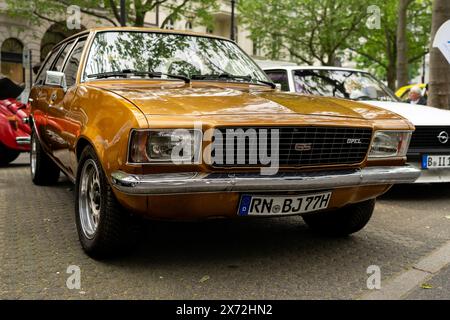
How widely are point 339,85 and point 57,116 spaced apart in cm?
409

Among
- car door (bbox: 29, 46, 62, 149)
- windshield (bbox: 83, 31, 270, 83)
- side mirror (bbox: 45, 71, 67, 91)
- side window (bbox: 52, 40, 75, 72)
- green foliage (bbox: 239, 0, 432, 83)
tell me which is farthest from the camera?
green foliage (bbox: 239, 0, 432, 83)

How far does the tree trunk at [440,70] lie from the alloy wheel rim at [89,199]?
809 cm

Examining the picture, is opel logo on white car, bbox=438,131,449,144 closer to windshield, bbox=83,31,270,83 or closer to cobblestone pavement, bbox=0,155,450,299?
cobblestone pavement, bbox=0,155,450,299

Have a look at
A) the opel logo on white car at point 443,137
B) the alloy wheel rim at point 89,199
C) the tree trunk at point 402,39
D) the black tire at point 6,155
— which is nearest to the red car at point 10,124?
the black tire at point 6,155

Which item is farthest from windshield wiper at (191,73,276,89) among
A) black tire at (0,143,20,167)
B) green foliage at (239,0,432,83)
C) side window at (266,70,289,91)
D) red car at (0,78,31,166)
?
green foliage at (239,0,432,83)

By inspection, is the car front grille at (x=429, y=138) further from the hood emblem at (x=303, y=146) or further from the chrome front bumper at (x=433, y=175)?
the hood emblem at (x=303, y=146)

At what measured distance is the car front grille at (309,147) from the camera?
3.20 meters

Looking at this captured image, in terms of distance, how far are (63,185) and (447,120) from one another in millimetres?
4820

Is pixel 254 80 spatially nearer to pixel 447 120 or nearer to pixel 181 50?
pixel 181 50

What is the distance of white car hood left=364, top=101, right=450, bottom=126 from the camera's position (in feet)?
20.4

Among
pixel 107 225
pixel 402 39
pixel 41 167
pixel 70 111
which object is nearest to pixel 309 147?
pixel 107 225

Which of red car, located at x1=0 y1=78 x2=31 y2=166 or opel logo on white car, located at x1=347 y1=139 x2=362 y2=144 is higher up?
opel logo on white car, located at x1=347 y1=139 x2=362 y2=144
